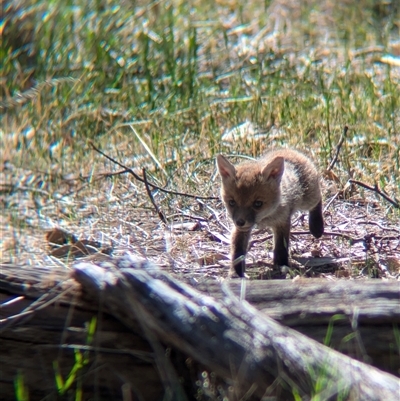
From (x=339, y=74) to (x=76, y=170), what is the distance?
2.74 meters

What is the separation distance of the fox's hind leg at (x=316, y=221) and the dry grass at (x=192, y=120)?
0.33ft

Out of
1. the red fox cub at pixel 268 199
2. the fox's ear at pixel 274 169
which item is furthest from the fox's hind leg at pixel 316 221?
the fox's ear at pixel 274 169

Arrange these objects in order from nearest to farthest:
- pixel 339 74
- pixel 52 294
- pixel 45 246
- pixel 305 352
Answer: pixel 305 352 < pixel 52 294 < pixel 45 246 < pixel 339 74

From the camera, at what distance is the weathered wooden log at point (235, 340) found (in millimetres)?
2805

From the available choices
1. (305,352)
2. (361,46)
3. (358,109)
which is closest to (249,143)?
(358,109)

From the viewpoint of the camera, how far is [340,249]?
15.9 ft

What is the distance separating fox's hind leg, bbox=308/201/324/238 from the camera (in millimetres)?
4996

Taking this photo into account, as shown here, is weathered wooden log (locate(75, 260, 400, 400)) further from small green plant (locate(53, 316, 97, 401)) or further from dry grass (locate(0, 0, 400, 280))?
dry grass (locate(0, 0, 400, 280))

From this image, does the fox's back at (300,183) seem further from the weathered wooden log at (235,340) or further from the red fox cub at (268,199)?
the weathered wooden log at (235,340)

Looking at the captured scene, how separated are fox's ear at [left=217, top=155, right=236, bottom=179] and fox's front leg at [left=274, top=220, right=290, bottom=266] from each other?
18.2 inches

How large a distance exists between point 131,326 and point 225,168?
193cm

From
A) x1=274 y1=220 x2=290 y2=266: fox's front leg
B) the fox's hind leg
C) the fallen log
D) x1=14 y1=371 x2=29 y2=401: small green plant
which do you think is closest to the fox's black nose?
x1=274 y1=220 x2=290 y2=266: fox's front leg

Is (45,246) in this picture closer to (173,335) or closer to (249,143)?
(249,143)

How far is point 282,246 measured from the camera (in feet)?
15.4
